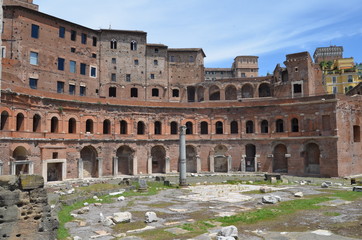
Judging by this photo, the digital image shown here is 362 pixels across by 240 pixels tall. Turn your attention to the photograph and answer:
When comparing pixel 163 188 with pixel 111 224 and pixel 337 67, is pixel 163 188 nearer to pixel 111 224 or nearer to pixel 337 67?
pixel 111 224

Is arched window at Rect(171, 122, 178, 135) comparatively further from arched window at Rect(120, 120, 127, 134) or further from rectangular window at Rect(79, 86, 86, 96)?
rectangular window at Rect(79, 86, 86, 96)

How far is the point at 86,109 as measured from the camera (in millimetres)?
36281

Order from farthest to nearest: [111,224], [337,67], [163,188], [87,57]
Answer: [337,67], [87,57], [163,188], [111,224]

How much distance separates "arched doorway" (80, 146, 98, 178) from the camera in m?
36.6

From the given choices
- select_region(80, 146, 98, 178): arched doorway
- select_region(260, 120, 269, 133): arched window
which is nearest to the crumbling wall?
select_region(80, 146, 98, 178): arched doorway

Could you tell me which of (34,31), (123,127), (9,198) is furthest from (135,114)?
(9,198)

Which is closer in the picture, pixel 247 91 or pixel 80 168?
pixel 80 168

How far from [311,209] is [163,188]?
1265cm

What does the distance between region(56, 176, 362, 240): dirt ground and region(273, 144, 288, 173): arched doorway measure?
15.6 m

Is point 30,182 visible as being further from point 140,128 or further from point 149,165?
point 140,128

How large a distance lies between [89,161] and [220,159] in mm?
15912

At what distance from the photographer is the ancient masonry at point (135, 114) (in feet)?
107

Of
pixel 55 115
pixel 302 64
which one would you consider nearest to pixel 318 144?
pixel 302 64

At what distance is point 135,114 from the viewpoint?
1559 inches
